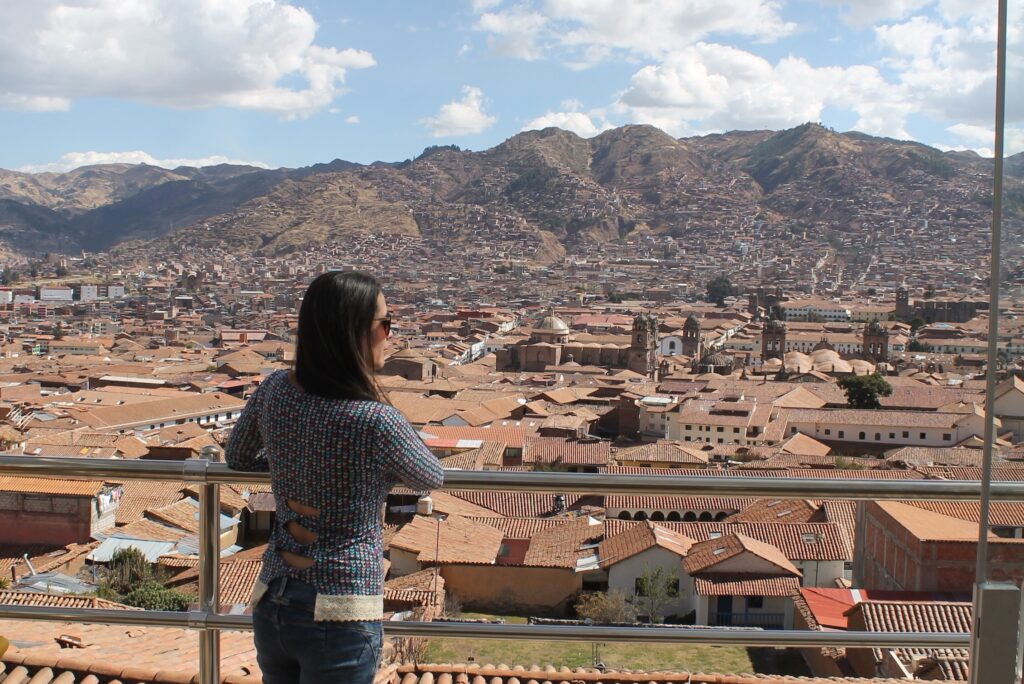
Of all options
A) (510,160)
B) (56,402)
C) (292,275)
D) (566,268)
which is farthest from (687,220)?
(56,402)

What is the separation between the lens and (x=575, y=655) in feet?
10.8

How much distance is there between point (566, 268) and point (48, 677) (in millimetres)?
87507

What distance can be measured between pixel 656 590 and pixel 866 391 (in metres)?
20.2

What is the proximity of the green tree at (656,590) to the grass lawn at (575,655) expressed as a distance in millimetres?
2513

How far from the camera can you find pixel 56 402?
23.9 m

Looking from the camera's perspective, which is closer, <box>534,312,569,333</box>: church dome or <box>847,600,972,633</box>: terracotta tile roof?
<box>847,600,972,633</box>: terracotta tile roof

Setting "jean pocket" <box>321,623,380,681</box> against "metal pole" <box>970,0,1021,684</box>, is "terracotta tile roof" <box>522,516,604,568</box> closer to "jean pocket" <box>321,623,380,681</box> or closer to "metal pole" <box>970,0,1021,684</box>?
"metal pole" <box>970,0,1021,684</box>

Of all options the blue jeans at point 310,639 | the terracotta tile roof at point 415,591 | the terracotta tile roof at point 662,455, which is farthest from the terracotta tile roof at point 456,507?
the blue jeans at point 310,639

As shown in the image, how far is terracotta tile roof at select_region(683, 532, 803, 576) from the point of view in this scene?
341 inches

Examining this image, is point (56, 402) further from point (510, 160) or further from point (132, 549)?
point (510, 160)

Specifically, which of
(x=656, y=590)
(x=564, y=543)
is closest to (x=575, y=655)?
(x=656, y=590)

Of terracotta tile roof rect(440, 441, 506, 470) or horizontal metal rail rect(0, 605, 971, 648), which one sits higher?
horizontal metal rail rect(0, 605, 971, 648)

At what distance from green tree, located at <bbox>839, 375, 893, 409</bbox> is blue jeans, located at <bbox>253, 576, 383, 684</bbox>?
1004 inches

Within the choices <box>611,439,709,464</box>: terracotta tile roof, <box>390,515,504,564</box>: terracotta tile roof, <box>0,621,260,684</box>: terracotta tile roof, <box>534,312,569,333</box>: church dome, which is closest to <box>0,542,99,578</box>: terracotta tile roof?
<box>390,515,504,564</box>: terracotta tile roof
